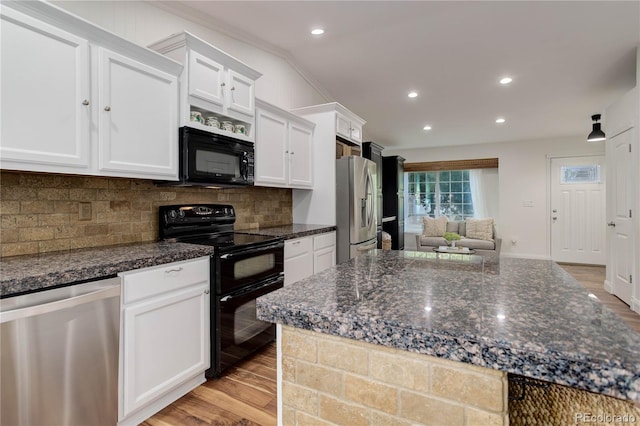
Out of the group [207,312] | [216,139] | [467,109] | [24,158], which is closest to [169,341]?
[207,312]

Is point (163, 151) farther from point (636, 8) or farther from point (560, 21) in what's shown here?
point (636, 8)

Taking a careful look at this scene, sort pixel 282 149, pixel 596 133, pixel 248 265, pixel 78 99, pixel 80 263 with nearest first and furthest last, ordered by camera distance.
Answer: pixel 80 263 < pixel 78 99 < pixel 248 265 < pixel 282 149 < pixel 596 133

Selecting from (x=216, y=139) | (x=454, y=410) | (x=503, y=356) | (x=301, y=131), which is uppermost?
(x=301, y=131)

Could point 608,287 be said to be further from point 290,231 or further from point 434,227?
point 290,231

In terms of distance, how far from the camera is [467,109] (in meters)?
4.87

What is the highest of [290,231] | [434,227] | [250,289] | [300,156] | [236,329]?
[300,156]

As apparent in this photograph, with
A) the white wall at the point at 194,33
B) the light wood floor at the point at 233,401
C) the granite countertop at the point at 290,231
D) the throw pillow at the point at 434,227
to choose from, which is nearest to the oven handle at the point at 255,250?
the granite countertop at the point at 290,231

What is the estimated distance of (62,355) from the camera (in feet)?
4.26

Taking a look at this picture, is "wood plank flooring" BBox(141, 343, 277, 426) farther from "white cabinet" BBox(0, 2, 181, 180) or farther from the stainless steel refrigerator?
the stainless steel refrigerator

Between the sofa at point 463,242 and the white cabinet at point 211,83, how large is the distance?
4.66 metres

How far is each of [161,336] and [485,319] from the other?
5.40 feet

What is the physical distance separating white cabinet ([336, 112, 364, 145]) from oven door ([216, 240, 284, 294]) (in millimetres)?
1740

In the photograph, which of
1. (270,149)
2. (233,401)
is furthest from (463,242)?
(233,401)

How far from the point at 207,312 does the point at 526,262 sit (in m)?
1.71
